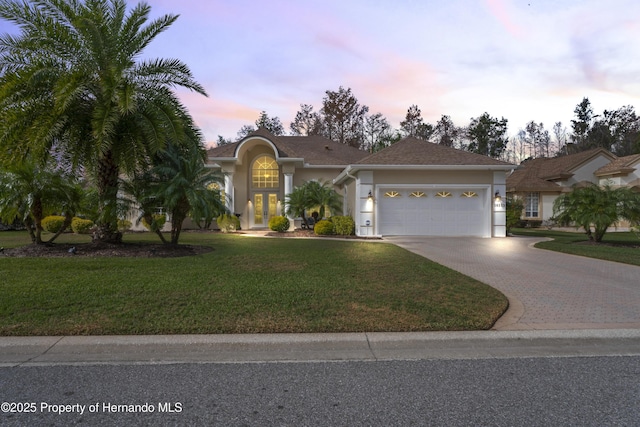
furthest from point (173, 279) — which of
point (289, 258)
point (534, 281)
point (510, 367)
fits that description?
point (534, 281)

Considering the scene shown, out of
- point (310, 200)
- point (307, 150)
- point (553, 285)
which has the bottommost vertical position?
point (553, 285)

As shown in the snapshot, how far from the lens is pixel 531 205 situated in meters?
27.4

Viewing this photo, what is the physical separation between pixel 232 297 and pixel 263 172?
17611 mm

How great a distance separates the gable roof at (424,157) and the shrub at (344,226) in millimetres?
2720

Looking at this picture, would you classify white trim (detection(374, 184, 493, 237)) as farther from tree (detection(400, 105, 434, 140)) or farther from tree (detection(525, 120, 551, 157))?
tree (detection(525, 120, 551, 157))

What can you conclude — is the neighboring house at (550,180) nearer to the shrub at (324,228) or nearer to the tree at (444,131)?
the shrub at (324,228)

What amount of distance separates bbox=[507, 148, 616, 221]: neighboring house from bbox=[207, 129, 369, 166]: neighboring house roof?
12130 mm

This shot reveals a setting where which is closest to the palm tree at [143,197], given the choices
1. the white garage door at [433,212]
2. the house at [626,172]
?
the white garage door at [433,212]

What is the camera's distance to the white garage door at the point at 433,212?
17.7 meters

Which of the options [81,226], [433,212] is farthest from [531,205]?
[81,226]

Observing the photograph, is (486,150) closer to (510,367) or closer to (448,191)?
(448,191)

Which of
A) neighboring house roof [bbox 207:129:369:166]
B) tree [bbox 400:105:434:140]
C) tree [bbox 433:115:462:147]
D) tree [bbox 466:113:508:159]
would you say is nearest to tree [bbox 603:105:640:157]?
tree [bbox 466:113:508:159]

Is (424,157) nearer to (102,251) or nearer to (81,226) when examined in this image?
(102,251)

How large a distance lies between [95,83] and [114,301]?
728 cm
